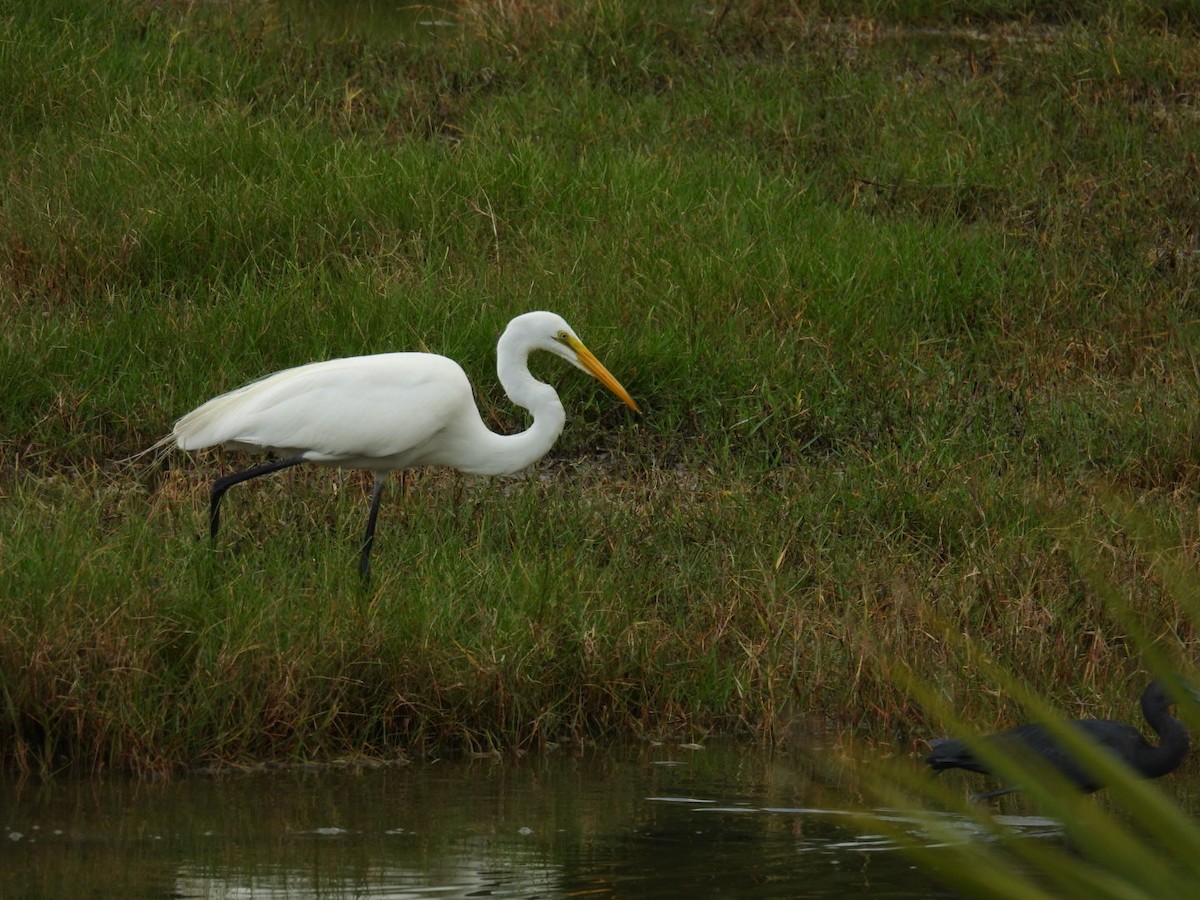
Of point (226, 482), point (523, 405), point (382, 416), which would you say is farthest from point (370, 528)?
point (523, 405)

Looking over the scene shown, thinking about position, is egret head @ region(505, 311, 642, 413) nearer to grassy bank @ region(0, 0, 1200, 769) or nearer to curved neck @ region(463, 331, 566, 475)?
curved neck @ region(463, 331, 566, 475)

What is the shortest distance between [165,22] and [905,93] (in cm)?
425

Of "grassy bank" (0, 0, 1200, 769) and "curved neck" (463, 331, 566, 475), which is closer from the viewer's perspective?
"grassy bank" (0, 0, 1200, 769)

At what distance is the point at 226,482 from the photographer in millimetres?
5598

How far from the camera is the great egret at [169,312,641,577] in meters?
5.65

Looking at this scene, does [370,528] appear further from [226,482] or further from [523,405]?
[523,405]

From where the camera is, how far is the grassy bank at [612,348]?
4.67 m

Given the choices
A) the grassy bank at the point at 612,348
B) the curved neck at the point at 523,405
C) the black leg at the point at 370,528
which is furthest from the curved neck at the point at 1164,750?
the curved neck at the point at 523,405

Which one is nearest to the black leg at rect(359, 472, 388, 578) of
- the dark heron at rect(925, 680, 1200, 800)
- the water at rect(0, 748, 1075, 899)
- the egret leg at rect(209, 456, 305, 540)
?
the egret leg at rect(209, 456, 305, 540)

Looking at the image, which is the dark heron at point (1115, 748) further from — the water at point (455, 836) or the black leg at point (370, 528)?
the black leg at point (370, 528)

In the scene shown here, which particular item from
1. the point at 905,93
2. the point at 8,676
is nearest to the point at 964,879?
the point at 8,676

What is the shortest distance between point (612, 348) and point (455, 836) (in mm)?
3468

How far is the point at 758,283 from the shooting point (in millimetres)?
7754

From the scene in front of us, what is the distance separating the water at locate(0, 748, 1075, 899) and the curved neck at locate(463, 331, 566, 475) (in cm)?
149
